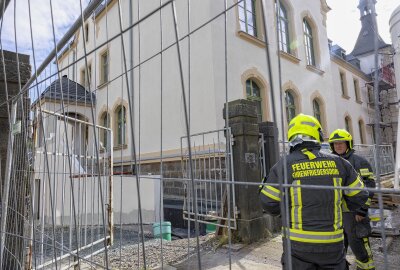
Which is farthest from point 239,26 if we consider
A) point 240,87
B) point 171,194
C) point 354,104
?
point 354,104

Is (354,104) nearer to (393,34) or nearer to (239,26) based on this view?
(239,26)

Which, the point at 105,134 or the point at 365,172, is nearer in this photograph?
the point at 365,172

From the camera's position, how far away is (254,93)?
1059 centimetres

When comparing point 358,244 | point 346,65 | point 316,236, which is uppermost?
point 346,65

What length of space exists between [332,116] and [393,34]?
43.0ft

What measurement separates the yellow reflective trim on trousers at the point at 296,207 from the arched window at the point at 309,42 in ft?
41.6

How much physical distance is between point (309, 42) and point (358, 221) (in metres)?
12.6

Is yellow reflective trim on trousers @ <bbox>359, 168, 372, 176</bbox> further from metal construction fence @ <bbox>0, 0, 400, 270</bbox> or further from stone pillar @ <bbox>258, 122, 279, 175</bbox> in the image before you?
stone pillar @ <bbox>258, 122, 279, 175</bbox>

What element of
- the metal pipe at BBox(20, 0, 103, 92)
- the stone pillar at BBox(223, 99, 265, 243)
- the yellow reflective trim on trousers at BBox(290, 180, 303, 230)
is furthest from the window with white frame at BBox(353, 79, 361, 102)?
the metal pipe at BBox(20, 0, 103, 92)

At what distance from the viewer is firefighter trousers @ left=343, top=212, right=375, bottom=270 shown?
10.2ft

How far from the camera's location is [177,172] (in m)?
9.30

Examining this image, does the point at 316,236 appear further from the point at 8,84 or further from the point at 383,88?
the point at 383,88

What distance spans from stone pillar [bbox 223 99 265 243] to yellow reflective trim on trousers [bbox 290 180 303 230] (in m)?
2.35

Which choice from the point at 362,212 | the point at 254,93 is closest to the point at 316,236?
the point at 362,212
